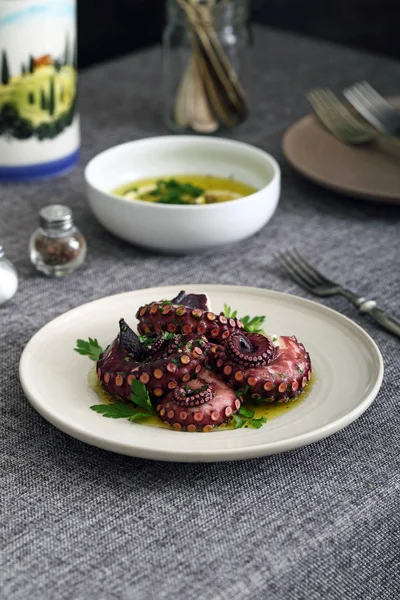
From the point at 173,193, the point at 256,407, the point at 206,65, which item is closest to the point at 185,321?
the point at 256,407

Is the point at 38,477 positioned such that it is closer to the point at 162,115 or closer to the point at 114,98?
the point at 162,115

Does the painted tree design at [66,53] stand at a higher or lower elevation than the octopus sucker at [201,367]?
higher

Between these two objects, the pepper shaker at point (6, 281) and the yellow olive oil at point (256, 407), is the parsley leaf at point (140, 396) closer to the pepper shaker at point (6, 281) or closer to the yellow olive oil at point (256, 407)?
the yellow olive oil at point (256, 407)

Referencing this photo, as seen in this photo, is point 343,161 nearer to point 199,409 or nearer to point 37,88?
point 37,88

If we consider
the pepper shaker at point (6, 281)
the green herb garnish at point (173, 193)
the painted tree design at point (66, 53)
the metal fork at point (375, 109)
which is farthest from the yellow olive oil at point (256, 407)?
the metal fork at point (375, 109)

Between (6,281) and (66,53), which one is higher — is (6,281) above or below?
below

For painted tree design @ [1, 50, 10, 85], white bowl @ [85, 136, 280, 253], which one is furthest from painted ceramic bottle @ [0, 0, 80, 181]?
A: white bowl @ [85, 136, 280, 253]

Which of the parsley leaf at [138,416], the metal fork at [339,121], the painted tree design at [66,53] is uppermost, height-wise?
the painted tree design at [66,53]
